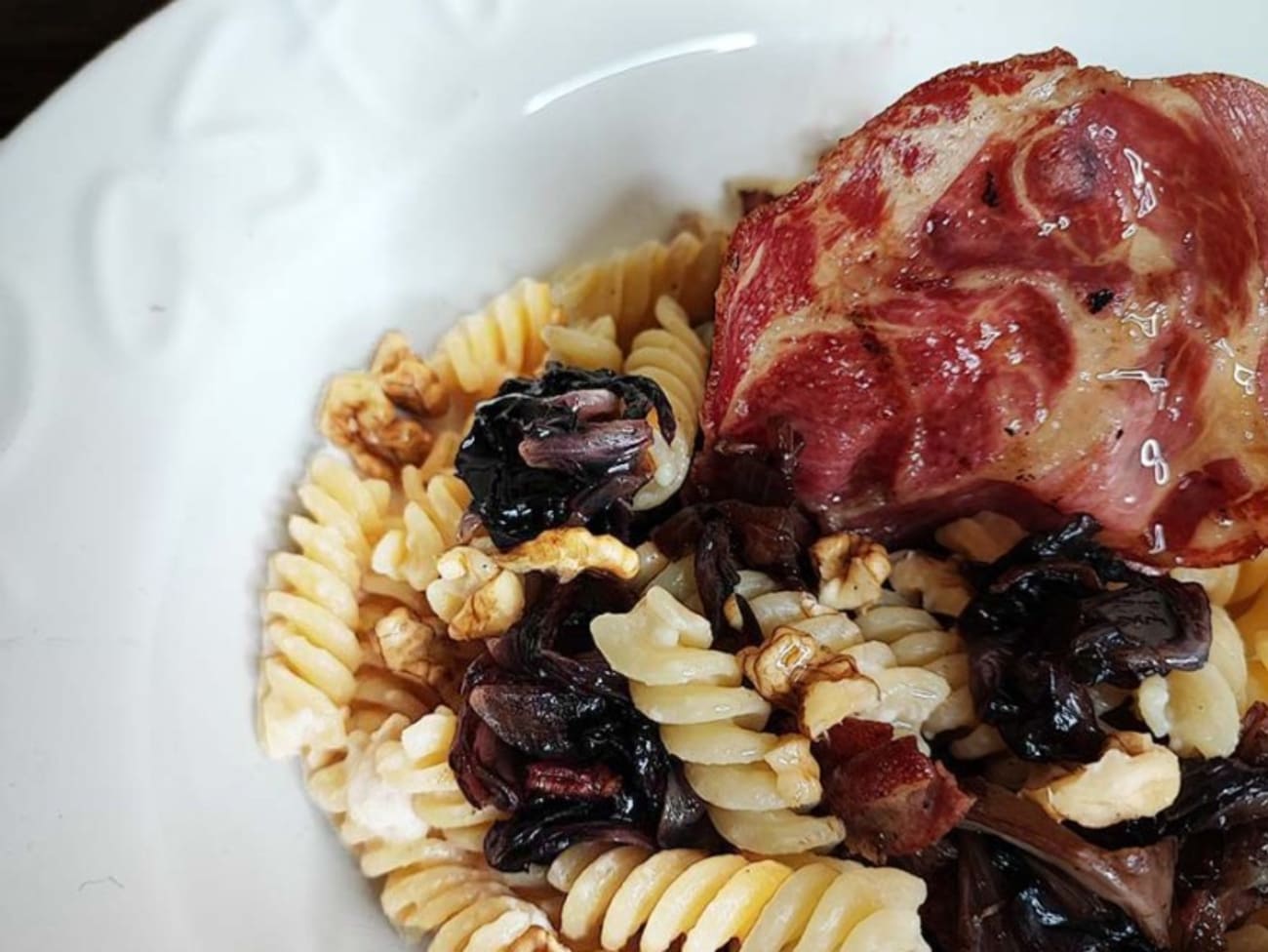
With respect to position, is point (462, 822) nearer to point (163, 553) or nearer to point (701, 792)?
point (701, 792)

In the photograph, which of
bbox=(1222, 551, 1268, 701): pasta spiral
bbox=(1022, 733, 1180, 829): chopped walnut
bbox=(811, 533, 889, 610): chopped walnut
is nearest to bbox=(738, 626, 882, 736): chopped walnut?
bbox=(811, 533, 889, 610): chopped walnut

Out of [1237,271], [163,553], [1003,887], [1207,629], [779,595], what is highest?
[163,553]

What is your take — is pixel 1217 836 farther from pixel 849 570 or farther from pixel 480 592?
pixel 480 592

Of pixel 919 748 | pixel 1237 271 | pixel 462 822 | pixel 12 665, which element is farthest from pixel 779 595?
pixel 12 665

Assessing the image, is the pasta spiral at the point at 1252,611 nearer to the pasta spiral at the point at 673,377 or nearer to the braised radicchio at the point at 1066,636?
the braised radicchio at the point at 1066,636

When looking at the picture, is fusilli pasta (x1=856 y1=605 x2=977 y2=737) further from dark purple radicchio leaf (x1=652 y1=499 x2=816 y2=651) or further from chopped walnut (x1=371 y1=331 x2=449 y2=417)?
chopped walnut (x1=371 y1=331 x2=449 y2=417)

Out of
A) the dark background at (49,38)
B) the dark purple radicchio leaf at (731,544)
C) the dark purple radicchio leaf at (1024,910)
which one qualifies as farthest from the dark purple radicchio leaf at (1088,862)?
the dark background at (49,38)
